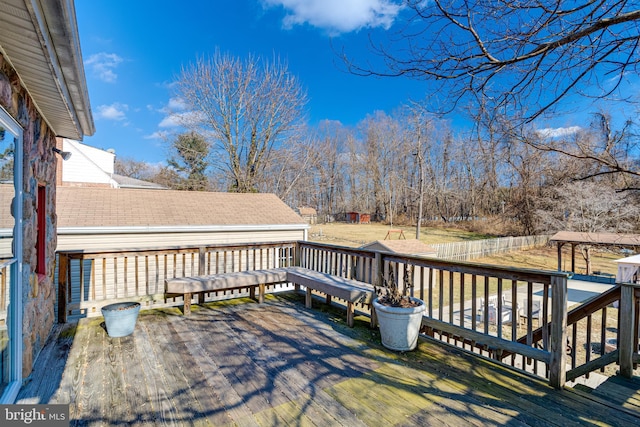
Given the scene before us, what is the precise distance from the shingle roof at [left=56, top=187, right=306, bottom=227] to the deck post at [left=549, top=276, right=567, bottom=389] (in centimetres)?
793

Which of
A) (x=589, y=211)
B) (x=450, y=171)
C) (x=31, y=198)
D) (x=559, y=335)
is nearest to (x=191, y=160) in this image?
(x=31, y=198)

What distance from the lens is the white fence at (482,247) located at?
51.4 ft

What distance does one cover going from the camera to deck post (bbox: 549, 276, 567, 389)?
2570mm

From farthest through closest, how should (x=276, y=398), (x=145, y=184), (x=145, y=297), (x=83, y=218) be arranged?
1. (x=145, y=184)
2. (x=83, y=218)
3. (x=145, y=297)
4. (x=276, y=398)

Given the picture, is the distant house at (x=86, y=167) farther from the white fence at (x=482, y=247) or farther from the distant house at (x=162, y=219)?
the white fence at (x=482, y=247)

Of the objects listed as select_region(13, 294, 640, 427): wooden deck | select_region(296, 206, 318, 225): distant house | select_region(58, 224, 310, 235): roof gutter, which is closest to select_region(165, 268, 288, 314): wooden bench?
select_region(13, 294, 640, 427): wooden deck

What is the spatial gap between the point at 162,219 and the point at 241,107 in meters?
8.76

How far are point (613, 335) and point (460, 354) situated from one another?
25.5 feet

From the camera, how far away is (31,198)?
2850mm

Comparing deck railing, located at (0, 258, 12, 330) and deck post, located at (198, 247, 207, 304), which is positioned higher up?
deck railing, located at (0, 258, 12, 330)

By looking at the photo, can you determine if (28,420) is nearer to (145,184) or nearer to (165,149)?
(165,149)

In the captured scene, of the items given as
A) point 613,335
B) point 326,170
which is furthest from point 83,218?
point 326,170

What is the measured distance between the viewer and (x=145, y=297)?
179 inches

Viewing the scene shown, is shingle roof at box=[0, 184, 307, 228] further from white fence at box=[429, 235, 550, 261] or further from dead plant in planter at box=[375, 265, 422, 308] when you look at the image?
white fence at box=[429, 235, 550, 261]
